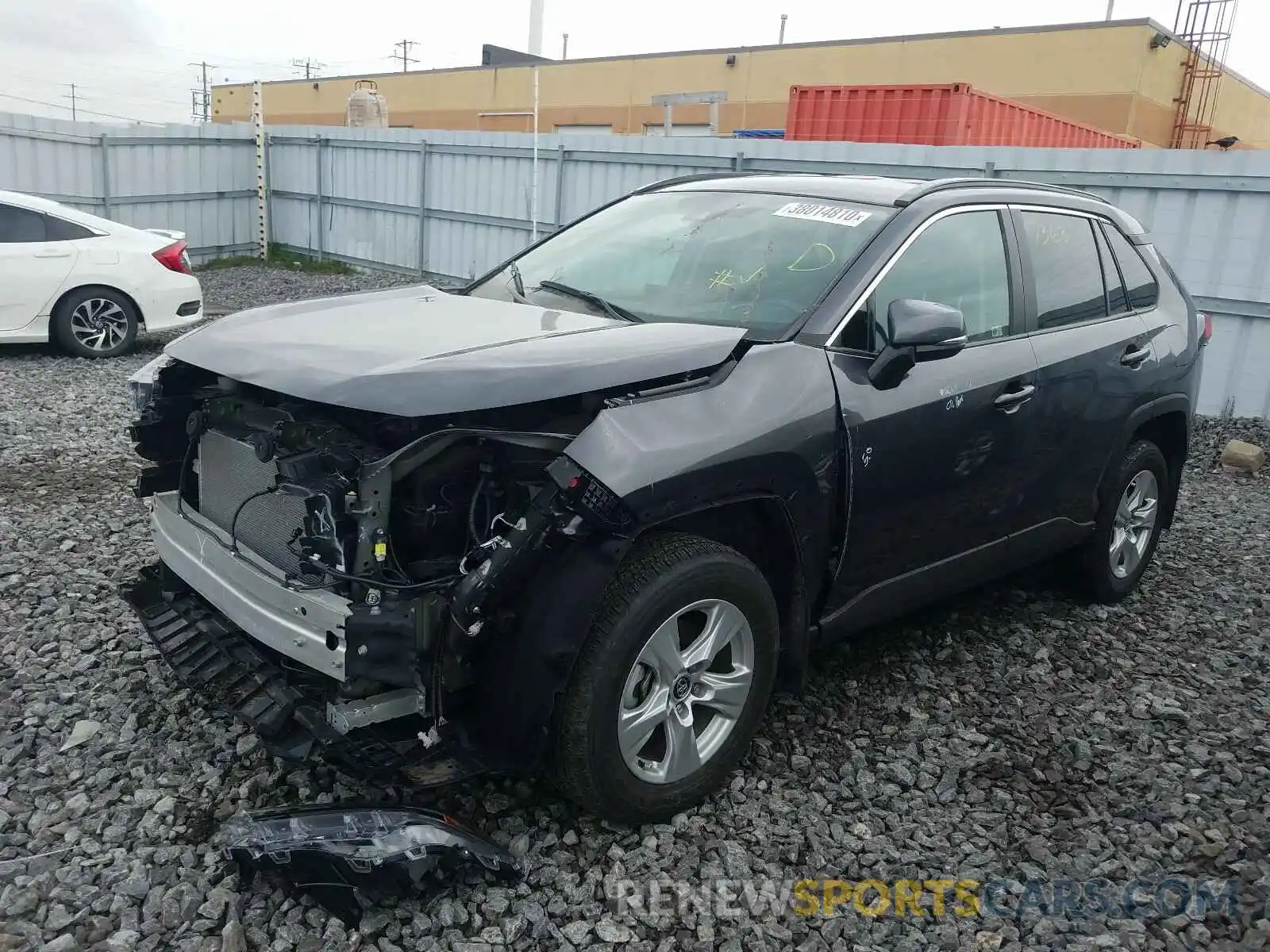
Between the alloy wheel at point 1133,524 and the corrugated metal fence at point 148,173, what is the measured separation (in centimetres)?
1546

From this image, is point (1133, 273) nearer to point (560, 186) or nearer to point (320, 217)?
point (560, 186)

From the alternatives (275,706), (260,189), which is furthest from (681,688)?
(260,189)

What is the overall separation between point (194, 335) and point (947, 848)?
2846mm

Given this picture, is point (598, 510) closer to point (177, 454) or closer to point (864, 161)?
point (177, 454)

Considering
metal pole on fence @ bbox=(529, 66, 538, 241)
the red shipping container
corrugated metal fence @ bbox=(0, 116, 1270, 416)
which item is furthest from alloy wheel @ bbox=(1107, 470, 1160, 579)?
metal pole on fence @ bbox=(529, 66, 538, 241)

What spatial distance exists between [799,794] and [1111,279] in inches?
111

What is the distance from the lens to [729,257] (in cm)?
370

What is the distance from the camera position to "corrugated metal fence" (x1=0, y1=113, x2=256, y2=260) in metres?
15.1

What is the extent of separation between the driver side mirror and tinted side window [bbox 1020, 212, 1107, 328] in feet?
3.31

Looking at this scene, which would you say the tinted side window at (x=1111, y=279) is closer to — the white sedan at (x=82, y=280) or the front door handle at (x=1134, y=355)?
the front door handle at (x=1134, y=355)

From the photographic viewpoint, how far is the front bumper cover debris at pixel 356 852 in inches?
98.7

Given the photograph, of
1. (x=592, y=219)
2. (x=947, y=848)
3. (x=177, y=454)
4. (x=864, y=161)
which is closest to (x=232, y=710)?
(x=177, y=454)

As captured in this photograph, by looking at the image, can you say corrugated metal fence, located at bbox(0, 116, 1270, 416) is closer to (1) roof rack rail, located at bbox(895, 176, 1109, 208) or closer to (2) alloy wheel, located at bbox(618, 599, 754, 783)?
(1) roof rack rail, located at bbox(895, 176, 1109, 208)

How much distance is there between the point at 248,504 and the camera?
3002 millimetres
